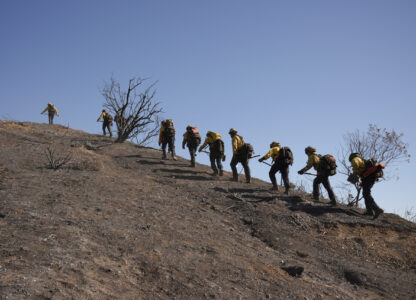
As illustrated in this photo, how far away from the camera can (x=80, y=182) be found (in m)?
9.17

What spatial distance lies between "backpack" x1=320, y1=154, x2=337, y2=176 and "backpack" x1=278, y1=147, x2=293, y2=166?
3.39 feet

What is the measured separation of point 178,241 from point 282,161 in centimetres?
553

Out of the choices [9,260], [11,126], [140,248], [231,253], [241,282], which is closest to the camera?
[9,260]

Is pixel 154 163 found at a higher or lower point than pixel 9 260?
higher

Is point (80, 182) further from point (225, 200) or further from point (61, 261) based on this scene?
point (61, 261)

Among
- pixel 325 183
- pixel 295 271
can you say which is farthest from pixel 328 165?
pixel 295 271

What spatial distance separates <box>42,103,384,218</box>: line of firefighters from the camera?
373 inches

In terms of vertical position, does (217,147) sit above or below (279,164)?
above

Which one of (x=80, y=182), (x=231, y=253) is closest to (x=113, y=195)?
(x=80, y=182)

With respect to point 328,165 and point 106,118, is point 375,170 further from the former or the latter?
point 106,118

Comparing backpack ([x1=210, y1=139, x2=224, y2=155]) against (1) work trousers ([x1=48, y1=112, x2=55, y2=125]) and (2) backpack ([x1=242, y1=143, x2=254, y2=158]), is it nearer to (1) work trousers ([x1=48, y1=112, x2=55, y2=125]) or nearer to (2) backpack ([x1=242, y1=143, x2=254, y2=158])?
(2) backpack ([x1=242, y1=143, x2=254, y2=158])

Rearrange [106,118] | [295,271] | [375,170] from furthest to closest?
[106,118] → [375,170] → [295,271]

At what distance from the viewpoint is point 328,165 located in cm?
1029

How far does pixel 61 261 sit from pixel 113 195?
12.2 feet
